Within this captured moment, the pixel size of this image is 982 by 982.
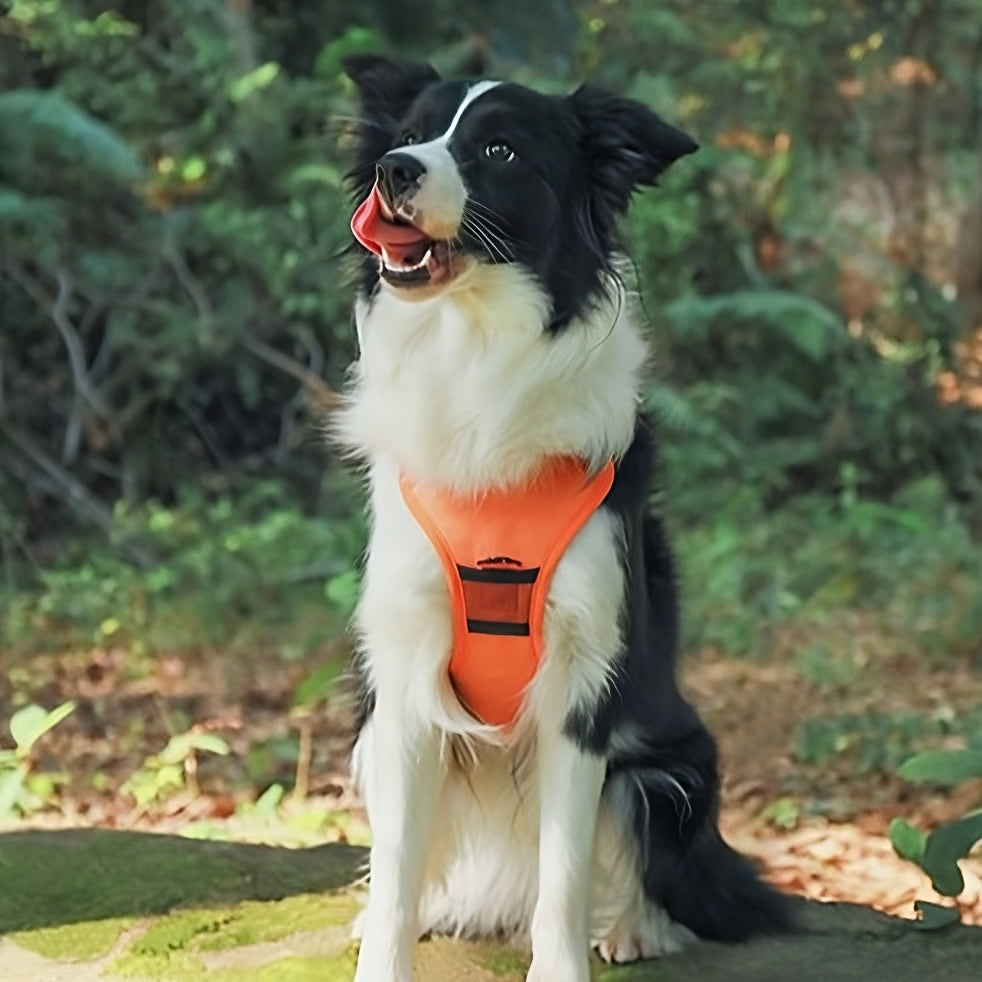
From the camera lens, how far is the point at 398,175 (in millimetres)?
2465

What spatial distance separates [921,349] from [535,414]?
7425 millimetres

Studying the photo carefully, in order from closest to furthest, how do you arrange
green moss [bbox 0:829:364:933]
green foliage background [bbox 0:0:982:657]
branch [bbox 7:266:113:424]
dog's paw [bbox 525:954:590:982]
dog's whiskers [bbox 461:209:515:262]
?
1. dog's whiskers [bbox 461:209:515:262]
2. dog's paw [bbox 525:954:590:982]
3. green moss [bbox 0:829:364:933]
4. green foliage background [bbox 0:0:982:657]
5. branch [bbox 7:266:113:424]

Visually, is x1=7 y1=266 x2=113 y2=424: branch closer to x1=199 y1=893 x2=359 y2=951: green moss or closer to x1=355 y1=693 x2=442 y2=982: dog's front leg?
x1=199 y1=893 x2=359 y2=951: green moss

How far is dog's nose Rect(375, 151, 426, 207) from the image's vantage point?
2.45 metres

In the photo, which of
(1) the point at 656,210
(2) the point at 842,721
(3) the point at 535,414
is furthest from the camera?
(1) the point at 656,210

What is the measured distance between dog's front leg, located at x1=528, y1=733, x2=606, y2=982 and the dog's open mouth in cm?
94

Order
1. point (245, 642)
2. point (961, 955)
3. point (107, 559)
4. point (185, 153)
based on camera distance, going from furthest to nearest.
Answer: point (185, 153) < point (107, 559) < point (245, 642) < point (961, 955)

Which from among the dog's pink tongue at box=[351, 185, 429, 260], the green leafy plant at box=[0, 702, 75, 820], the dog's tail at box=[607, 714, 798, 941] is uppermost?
the dog's pink tongue at box=[351, 185, 429, 260]

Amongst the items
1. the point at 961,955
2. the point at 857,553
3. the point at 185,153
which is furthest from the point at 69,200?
the point at 961,955

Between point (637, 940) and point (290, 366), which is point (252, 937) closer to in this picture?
point (637, 940)

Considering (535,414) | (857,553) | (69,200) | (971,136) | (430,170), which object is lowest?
(857,553)

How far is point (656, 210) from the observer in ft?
28.7

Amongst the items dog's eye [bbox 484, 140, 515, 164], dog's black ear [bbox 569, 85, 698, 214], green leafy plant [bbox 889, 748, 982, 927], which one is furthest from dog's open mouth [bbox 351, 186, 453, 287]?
green leafy plant [bbox 889, 748, 982, 927]

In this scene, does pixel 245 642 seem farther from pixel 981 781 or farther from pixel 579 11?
pixel 579 11
